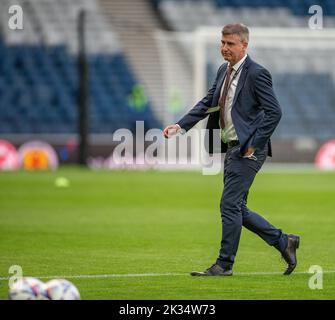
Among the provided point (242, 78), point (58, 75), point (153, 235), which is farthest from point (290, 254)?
point (58, 75)

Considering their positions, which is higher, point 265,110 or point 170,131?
point 265,110

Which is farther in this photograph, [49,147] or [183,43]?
[183,43]

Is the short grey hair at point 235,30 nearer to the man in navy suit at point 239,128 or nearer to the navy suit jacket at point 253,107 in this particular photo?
the man in navy suit at point 239,128

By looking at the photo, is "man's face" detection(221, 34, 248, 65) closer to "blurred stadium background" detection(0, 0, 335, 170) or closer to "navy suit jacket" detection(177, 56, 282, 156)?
"navy suit jacket" detection(177, 56, 282, 156)

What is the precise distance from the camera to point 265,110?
9242 millimetres

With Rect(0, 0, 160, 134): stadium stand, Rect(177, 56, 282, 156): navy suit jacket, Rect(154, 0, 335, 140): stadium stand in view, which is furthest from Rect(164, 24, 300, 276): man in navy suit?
Rect(0, 0, 160, 134): stadium stand

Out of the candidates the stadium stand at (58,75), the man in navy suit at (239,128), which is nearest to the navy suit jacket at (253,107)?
the man in navy suit at (239,128)

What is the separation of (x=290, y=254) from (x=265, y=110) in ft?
4.51

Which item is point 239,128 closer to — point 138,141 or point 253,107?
point 253,107

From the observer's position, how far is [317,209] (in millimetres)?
17766

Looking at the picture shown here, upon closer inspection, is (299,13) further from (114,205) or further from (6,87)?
(114,205)
